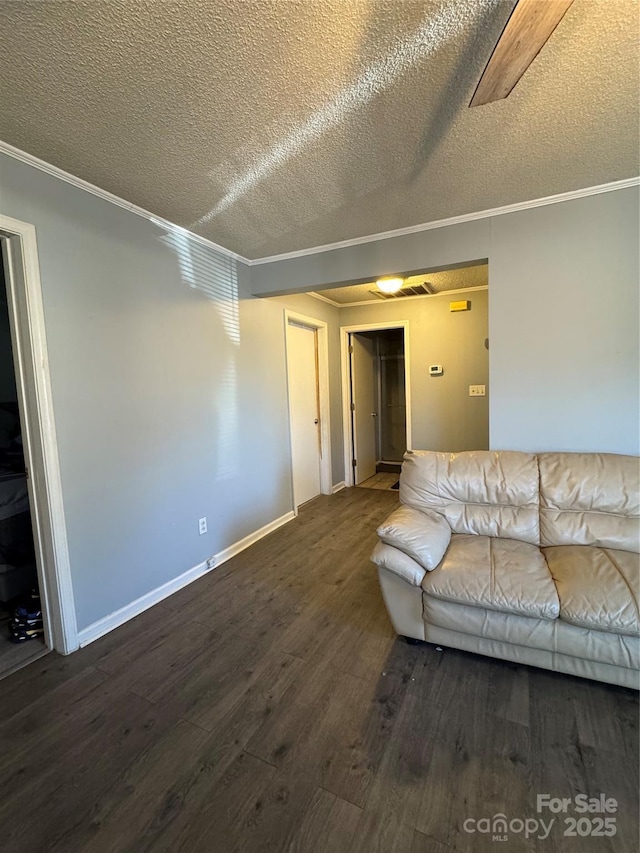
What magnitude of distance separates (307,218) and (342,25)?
52.7 inches

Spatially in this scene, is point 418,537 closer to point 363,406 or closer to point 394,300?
point 394,300

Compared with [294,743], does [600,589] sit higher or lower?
higher

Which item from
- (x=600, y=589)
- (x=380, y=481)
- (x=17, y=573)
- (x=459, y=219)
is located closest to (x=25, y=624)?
(x=17, y=573)

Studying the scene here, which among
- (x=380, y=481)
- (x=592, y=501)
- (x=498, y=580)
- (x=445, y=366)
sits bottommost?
(x=380, y=481)

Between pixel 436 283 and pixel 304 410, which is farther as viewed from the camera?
pixel 304 410

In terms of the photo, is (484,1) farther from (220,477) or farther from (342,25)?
(220,477)

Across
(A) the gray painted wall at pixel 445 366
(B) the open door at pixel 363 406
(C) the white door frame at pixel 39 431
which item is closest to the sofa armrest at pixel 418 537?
(C) the white door frame at pixel 39 431

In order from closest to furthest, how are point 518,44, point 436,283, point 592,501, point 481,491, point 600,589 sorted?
point 518,44
point 600,589
point 592,501
point 481,491
point 436,283

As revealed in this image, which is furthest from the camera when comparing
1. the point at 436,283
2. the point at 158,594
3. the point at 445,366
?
the point at 445,366

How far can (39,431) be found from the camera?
6.15ft

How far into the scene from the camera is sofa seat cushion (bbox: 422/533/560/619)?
5.29 ft

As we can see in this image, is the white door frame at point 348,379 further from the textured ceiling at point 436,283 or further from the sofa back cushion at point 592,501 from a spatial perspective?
the sofa back cushion at point 592,501

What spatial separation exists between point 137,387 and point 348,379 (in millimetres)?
3170

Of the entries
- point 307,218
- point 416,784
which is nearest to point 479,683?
point 416,784
